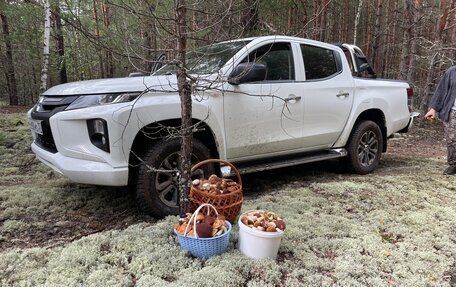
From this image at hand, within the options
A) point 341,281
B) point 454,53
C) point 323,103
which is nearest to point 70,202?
point 341,281

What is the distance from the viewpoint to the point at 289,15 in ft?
35.5

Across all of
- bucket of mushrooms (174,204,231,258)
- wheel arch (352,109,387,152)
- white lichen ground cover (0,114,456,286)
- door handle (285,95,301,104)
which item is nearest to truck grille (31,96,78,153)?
white lichen ground cover (0,114,456,286)

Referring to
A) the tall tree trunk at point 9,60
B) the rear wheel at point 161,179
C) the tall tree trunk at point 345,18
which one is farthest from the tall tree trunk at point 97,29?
the tall tree trunk at point 345,18

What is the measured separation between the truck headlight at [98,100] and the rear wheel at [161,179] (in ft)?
1.64

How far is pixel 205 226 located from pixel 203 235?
64 millimetres

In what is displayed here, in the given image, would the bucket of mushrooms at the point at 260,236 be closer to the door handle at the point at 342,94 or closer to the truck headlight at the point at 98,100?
the truck headlight at the point at 98,100

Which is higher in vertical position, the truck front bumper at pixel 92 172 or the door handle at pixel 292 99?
the door handle at pixel 292 99

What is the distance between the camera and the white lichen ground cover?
89.7 inches

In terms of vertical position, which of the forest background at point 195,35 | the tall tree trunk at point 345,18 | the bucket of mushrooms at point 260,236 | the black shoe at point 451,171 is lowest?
the black shoe at point 451,171

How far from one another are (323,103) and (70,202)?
319 cm

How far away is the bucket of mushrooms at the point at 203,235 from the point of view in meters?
2.39

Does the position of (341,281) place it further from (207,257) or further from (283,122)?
(283,122)

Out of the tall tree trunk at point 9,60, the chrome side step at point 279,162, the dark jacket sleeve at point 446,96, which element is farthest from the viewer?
the tall tree trunk at point 9,60

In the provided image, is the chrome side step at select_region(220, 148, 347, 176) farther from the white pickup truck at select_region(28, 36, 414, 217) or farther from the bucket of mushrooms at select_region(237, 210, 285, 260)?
the bucket of mushrooms at select_region(237, 210, 285, 260)
